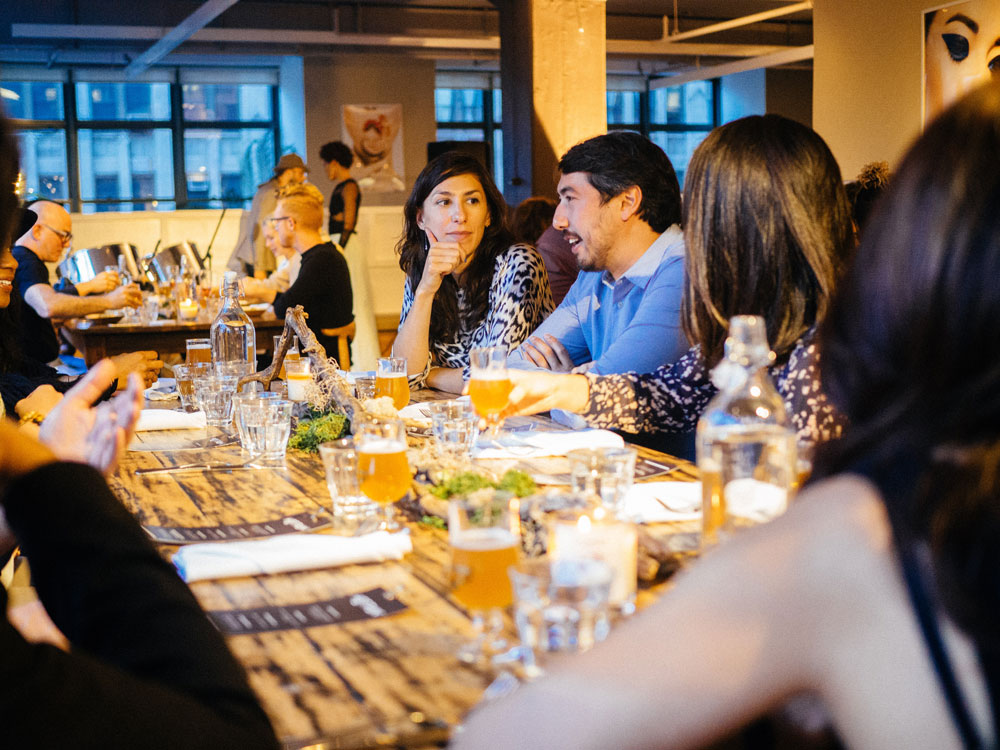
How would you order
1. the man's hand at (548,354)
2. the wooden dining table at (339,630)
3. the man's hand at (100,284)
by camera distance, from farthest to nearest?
the man's hand at (100,284) < the man's hand at (548,354) < the wooden dining table at (339,630)

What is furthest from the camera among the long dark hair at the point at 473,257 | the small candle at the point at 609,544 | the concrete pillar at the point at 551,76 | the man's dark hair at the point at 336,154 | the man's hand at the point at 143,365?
the man's dark hair at the point at 336,154

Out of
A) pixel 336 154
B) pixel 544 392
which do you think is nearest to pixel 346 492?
pixel 544 392

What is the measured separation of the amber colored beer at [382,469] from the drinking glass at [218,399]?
1192mm

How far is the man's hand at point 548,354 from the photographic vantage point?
119 inches

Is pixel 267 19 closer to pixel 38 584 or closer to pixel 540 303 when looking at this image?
pixel 540 303

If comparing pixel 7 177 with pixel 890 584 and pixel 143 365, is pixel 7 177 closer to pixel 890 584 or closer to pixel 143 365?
pixel 890 584

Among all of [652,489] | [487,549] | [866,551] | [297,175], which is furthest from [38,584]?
[297,175]

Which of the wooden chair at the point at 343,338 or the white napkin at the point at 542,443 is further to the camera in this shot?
the wooden chair at the point at 343,338

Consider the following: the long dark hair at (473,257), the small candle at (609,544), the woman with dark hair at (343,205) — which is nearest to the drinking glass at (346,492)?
the small candle at (609,544)

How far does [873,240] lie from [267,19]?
11.5m

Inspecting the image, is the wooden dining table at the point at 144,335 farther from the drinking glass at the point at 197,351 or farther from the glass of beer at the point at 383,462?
the glass of beer at the point at 383,462

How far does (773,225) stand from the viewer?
2.03 metres

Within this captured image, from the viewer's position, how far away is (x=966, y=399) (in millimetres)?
764

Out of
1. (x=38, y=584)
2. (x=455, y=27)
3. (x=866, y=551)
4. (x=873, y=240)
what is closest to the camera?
(x=866, y=551)
